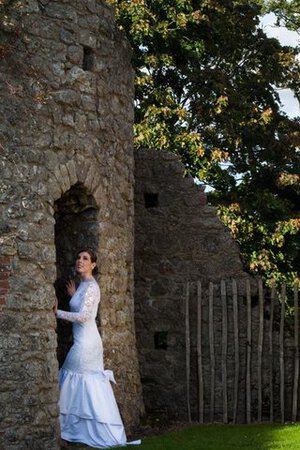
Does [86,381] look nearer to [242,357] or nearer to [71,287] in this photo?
[71,287]

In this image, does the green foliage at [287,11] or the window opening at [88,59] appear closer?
the window opening at [88,59]

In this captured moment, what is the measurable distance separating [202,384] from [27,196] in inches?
163

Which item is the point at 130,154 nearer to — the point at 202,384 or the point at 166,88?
the point at 202,384

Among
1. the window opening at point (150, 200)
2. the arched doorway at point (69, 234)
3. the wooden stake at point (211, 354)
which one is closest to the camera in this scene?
the arched doorway at point (69, 234)

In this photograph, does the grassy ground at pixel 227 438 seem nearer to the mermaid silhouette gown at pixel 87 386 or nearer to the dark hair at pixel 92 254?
the mermaid silhouette gown at pixel 87 386

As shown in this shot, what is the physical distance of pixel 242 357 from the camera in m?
12.5

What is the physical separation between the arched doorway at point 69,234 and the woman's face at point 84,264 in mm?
316

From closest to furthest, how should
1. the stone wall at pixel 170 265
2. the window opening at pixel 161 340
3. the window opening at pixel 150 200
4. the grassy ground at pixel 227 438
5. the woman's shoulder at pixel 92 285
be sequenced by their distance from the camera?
the grassy ground at pixel 227 438 < the woman's shoulder at pixel 92 285 < the stone wall at pixel 170 265 < the window opening at pixel 161 340 < the window opening at pixel 150 200

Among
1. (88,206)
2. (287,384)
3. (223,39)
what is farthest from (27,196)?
(223,39)

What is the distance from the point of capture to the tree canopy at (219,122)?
19.3 metres

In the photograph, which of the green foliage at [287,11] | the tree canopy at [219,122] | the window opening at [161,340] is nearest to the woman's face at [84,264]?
the window opening at [161,340]

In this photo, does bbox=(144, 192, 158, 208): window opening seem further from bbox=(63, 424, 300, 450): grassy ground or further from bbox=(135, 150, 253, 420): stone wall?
bbox=(63, 424, 300, 450): grassy ground

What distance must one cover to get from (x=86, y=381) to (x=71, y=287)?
1141 mm

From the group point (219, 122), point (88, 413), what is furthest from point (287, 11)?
point (88, 413)
